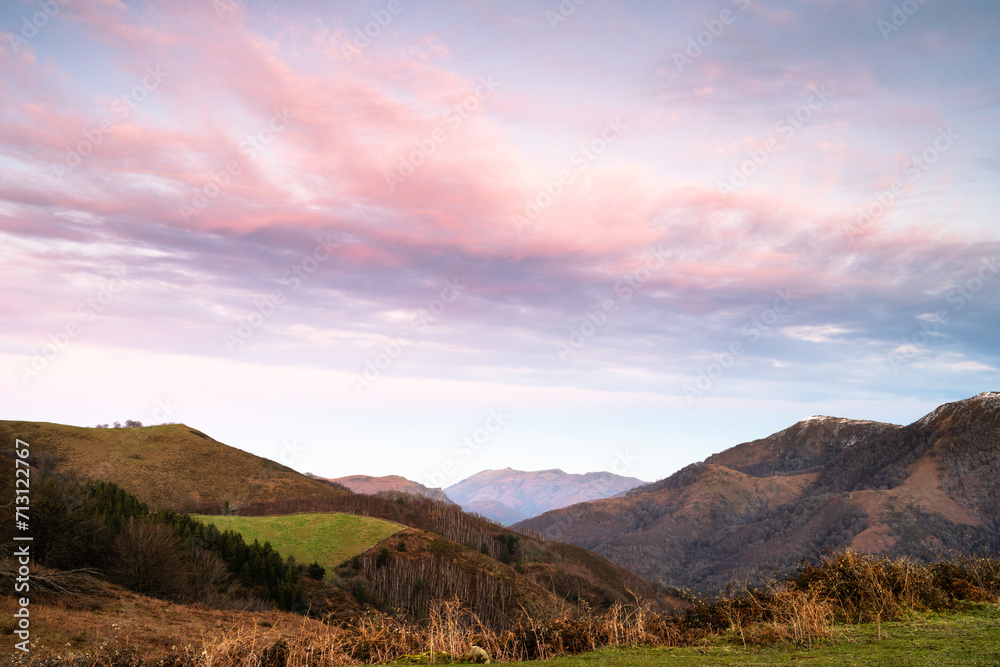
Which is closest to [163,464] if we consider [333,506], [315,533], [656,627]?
[333,506]

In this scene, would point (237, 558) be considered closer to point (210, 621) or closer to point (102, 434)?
point (210, 621)

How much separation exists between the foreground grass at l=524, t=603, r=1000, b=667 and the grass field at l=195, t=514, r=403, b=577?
253 ft

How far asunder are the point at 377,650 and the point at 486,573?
89.6 m

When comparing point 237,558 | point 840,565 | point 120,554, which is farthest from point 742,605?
point 237,558

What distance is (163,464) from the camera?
158 metres

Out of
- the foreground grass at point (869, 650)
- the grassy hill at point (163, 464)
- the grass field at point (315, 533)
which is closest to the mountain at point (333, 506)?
the grassy hill at point (163, 464)

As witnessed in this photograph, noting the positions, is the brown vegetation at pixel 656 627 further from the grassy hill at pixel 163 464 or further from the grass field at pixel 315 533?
the grassy hill at pixel 163 464

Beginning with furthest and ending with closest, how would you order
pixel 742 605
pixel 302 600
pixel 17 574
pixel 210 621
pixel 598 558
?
pixel 598 558 < pixel 302 600 < pixel 210 621 < pixel 17 574 < pixel 742 605

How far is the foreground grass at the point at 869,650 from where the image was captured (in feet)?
29.8

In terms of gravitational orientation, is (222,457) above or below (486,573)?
above

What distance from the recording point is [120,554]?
136 feet

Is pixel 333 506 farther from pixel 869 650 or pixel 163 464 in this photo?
pixel 869 650

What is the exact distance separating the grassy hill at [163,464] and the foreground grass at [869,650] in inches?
5782

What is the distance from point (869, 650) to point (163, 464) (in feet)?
594
